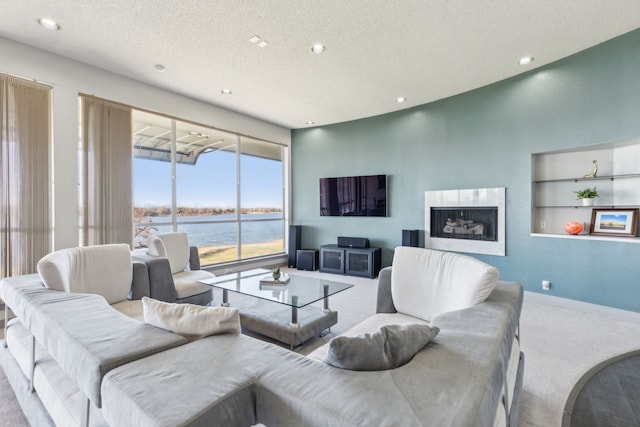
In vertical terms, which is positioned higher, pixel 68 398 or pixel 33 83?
pixel 33 83

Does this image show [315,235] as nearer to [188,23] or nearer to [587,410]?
[188,23]

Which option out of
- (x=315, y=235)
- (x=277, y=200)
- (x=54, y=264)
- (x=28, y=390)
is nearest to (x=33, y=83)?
(x=54, y=264)

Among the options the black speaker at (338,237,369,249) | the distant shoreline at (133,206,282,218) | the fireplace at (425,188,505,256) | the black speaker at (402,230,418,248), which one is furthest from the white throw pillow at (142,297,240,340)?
the black speaker at (338,237,369,249)

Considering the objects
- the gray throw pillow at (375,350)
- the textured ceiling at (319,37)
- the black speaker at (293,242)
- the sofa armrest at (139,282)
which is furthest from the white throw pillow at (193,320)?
the black speaker at (293,242)

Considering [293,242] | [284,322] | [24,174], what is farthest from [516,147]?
[24,174]

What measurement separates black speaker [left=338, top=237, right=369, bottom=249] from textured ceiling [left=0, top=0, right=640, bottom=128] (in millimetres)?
2688

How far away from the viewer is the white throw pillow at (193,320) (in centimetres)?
132

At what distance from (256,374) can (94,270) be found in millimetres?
2244

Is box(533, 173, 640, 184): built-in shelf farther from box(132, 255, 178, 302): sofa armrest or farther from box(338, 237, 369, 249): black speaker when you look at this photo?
box(132, 255, 178, 302): sofa armrest

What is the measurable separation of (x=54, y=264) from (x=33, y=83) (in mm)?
2501

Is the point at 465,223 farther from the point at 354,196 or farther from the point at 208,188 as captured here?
the point at 208,188

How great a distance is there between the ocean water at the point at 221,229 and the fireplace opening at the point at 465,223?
3.31 m

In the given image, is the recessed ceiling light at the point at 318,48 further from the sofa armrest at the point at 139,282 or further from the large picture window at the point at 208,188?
the sofa armrest at the point at 139,282

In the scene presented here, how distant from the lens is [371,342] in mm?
1063
